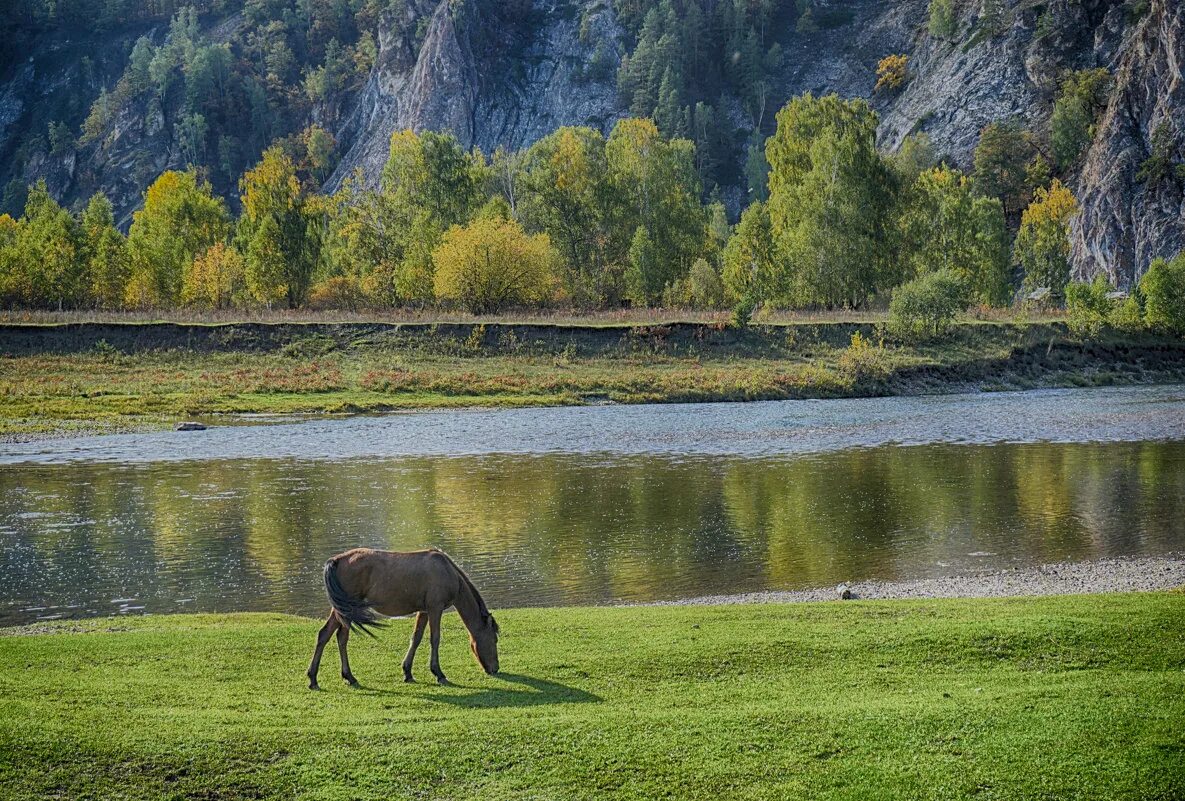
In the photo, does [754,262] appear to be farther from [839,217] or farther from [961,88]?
[961,88]

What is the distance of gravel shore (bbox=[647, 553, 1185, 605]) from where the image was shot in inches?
774

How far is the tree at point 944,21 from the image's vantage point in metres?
163

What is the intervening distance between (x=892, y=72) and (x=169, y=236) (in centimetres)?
12302

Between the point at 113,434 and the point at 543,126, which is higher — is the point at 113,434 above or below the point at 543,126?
below

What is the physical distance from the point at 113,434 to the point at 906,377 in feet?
162

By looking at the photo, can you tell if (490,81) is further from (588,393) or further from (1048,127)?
(588,393)

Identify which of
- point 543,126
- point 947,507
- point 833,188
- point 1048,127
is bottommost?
point 947,507

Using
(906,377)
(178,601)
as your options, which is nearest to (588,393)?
(906,377)

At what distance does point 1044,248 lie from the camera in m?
104

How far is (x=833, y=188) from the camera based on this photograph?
85.1 metres

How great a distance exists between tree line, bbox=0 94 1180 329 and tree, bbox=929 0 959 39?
68.3 metres

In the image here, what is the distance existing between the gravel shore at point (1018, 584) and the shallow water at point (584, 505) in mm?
937

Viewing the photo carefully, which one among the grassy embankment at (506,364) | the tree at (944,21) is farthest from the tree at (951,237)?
the tree at (944,21)

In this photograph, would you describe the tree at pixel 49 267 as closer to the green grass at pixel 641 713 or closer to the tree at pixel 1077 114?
the green grass at pixel 641 713
